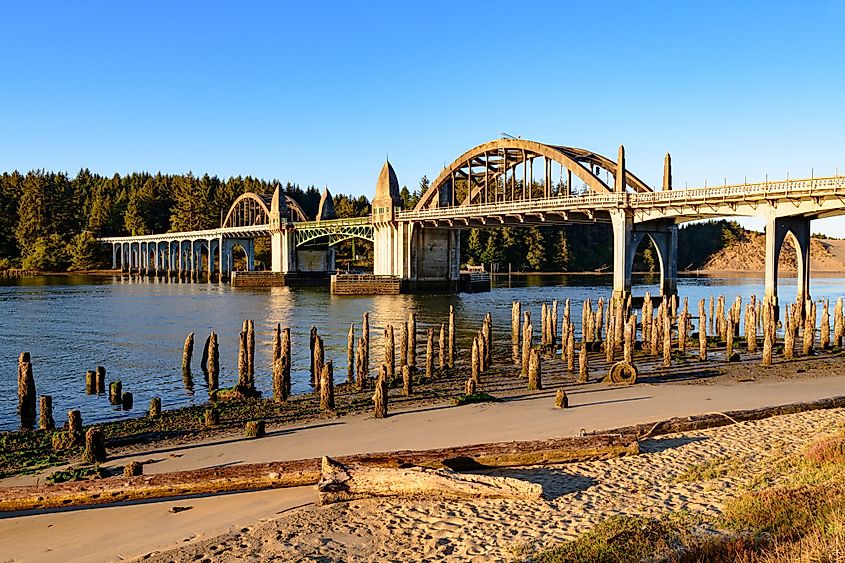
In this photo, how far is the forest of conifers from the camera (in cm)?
13950

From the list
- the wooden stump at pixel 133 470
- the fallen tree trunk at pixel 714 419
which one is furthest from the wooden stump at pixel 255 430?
the fallen tree trunk at pixel 714 419

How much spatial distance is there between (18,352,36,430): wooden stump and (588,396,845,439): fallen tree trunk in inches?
584

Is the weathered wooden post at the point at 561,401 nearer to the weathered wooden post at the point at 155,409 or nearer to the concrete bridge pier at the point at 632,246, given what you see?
the weathered wooden post at the point at 155,409

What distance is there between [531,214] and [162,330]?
33554 millimetres

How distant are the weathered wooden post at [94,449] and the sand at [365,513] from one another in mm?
370

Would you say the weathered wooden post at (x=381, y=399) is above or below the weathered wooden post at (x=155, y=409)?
above

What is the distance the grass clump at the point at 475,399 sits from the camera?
1942 cm

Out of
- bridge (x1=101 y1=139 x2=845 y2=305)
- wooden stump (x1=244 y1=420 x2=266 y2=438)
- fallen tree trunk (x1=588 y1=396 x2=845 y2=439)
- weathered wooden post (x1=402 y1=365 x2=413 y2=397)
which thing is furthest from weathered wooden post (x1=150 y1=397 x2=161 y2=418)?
bridge (x1=101 y1=139 x2=845 y2=305)

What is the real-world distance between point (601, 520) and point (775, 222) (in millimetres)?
35000

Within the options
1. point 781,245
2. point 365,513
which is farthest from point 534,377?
point 781,245

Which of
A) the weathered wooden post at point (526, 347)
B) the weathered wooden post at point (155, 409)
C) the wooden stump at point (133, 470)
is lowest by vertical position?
the weathered wooden post at point (155, 409)

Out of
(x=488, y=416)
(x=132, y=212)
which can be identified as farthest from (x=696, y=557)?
(x=132, y=212)

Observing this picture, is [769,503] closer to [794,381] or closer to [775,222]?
[794,381]

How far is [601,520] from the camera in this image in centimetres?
978
